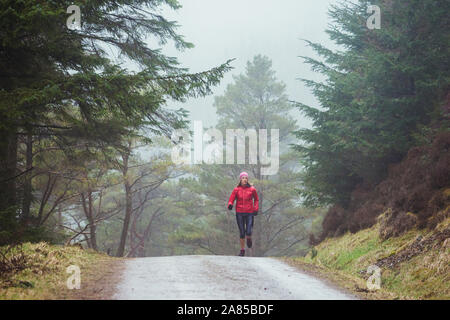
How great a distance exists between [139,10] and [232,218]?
19.8 m

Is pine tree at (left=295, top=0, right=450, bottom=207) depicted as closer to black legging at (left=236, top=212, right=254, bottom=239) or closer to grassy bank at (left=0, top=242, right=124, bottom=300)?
black legging at (left=236, top=212, right=254, bottom=239)

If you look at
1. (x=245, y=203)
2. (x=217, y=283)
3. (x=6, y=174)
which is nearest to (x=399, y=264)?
(x=217, y=283)

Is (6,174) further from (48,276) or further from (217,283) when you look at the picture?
(217,283)

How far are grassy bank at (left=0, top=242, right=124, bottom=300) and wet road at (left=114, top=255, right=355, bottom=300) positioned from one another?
1.14 ft

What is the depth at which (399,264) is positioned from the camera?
22.4ft

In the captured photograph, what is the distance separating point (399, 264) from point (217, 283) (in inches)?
140

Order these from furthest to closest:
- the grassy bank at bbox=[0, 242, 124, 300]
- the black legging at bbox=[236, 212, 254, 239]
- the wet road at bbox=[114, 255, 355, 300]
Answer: the black legging at bbox=[236, 212, 254, 239], the wet road at bbox=[114, 255, 355, 300], the grassy bank at bbox=[0, 242, 124, 300]

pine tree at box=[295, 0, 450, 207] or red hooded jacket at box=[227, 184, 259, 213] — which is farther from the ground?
pine tree at box=[295, 0, 450, 207]

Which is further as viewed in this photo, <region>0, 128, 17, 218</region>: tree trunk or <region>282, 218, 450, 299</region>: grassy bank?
<region>0, 128, 17, 218</region>: tree trunk

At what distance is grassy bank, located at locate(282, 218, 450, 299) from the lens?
5.66m

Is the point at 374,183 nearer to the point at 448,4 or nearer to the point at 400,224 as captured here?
the point at 400,224

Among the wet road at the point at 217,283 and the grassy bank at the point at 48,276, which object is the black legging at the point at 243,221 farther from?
the grassy bank at the point at 48,276

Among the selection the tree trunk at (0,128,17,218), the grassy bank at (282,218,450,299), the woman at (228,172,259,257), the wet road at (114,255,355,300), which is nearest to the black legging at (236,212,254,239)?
the woman at (228,172,259,257)
